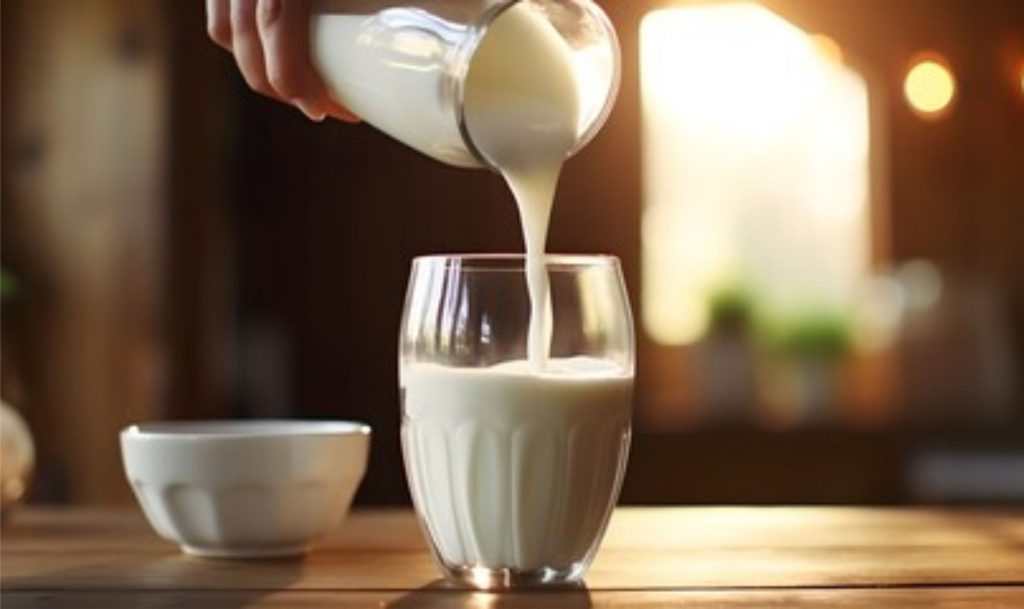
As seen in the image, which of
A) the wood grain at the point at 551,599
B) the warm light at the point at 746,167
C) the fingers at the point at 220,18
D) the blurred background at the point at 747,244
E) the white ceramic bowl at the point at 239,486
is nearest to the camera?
the wood grain at the point at 551,599

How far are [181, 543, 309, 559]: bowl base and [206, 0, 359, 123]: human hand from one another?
316 mm

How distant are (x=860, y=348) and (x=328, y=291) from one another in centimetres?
120

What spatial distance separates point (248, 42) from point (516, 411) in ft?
1.27

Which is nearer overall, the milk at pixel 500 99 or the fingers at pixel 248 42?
the milk at pixel 500 99

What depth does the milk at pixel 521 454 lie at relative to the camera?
102 cm

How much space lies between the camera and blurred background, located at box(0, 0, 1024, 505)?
3.47 meters

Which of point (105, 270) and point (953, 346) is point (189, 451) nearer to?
point (105, 270)

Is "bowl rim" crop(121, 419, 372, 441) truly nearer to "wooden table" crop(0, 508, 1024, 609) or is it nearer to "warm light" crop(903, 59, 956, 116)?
"wooden table" crop(0, 508, 1024, 609)

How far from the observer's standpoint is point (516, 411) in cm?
101

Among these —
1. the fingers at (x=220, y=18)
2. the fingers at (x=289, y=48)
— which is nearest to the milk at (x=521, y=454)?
the fingers at (x=289, y=48)

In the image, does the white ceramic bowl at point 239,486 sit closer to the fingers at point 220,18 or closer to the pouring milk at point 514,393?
the pouring milk at point 514,393

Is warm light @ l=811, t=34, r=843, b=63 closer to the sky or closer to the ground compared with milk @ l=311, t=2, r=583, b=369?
closer to the sky

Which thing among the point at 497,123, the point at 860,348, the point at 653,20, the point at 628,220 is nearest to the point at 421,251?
the point at 628,220

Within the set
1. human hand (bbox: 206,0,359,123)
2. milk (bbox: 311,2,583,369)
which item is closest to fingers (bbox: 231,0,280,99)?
human hand (bbox: 206,0,359,123)
